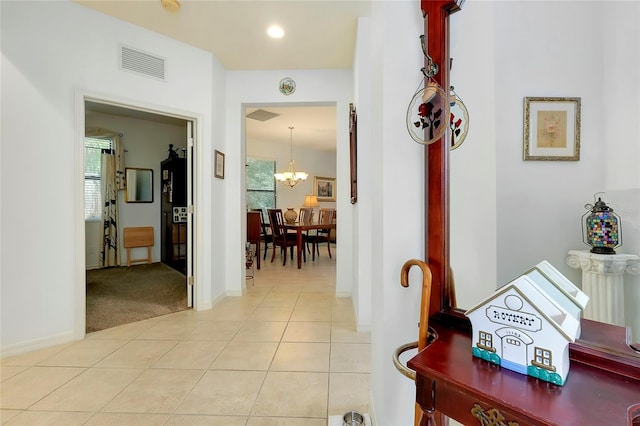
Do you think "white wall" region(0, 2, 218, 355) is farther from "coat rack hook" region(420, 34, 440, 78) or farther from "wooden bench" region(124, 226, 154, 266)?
"wooden bench" region(124, 226, 154, 266)

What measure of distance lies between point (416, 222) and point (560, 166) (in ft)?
1.58

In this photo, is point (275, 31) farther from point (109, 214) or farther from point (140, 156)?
point (109, 214)

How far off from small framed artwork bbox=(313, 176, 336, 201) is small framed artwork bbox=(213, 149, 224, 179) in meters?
4.71

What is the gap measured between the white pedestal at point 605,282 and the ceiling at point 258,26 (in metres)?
2.50

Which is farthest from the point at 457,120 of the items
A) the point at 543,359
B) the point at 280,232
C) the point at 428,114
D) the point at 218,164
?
the point at 280,232

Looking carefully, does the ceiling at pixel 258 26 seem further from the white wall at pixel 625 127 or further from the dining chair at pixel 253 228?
the white wall at pixel 625 127

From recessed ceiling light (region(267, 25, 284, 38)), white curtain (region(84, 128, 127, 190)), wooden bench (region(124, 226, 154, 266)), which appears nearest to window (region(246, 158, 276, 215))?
wooden bench (region(124, 226, 154, 266))

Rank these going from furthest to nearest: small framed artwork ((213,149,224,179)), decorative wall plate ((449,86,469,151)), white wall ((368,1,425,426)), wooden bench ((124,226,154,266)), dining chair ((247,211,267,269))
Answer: wooden bench ((124,226,154,266)) < dining chair ((247,211,267,269)) < small framed artwork ((213,149,224,179)) < white wall ((368,1,425,426)) < decorative wall plate ((449,86,469,151))

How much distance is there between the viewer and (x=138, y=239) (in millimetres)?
5137

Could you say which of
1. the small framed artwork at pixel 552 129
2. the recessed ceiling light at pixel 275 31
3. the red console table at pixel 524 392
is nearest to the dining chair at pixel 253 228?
the recessed ceiling light at pixel 275 31

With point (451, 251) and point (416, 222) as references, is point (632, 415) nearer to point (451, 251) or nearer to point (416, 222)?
point (451, 251)

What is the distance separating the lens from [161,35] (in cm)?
277

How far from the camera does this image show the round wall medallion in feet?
11.3

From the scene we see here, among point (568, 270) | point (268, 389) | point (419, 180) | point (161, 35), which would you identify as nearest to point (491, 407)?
point (568, 270)
